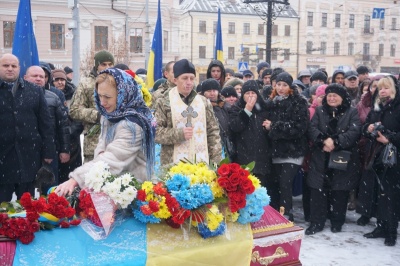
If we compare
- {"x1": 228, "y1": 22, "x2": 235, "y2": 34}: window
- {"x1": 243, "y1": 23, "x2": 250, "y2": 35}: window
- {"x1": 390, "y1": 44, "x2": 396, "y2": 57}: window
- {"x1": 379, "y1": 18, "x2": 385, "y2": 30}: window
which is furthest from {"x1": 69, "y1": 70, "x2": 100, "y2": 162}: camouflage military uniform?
{"x1": 390, "y1": 44, "x2": 396, "y2": 57}: window

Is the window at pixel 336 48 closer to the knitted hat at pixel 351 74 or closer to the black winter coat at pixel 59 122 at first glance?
the knitted hat at pixel 351 74

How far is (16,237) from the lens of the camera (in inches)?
99.5

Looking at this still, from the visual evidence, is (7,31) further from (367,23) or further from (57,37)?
(367,23)

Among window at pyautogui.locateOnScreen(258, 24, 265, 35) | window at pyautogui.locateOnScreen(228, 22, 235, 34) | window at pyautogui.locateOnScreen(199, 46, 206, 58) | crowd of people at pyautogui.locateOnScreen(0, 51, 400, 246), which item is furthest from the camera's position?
window at pyautogui.locateOnScreen(258, 24, 265, 35)

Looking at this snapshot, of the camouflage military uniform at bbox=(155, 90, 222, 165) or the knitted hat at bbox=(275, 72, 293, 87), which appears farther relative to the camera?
the knitted hat at bbox=(275, 72, 293, 87)

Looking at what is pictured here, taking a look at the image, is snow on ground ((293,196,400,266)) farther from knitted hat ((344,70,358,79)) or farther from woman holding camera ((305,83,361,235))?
knitted hat ((344,70,358,79))

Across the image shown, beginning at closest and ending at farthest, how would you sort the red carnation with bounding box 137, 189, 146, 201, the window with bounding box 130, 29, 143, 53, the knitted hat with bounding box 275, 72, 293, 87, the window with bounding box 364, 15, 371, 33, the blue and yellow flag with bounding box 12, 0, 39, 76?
the red carnation with bounding box 137, 189, 146, 201 → the knitted hat with bounding box 275, 72, 293, 87 → the blue and yellow flag with bounding box 12, 0, 39, 76 → the window with bounding box 130, 29, 143, 53 → the window with bounding box 364, 15, 371, 33

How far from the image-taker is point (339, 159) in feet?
18.4

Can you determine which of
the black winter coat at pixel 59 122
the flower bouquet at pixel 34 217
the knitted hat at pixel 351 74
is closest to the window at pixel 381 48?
the knitted hat at pixel 351 74

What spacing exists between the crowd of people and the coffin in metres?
1.66

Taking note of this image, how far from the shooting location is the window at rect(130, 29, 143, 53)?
36084 millimetres

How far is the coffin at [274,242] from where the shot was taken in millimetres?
3035

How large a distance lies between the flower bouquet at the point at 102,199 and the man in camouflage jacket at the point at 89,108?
8.26ft

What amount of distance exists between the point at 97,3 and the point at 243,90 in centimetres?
3048
